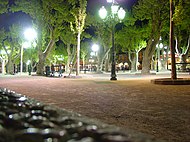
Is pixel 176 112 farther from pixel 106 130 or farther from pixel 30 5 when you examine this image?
pixel 30 5

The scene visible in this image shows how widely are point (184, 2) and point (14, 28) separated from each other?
2850cm

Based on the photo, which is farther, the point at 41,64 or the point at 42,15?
the point at 41,64

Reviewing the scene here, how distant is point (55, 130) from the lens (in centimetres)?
91

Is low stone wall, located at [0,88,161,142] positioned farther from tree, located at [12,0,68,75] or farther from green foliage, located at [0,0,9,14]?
green foliage, located at [0,0,9,14]

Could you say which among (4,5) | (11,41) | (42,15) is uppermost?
(4,5)

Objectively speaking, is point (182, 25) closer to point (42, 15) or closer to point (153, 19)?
point (153, 19)

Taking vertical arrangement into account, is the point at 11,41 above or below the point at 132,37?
below

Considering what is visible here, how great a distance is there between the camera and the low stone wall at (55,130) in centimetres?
81

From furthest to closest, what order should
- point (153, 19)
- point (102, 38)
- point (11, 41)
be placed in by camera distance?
point (11, 41) → point (102, 38) → point (153, 19)

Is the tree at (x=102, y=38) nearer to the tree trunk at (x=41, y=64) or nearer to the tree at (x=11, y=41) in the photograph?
the tree trunk at (x=41, y=64)

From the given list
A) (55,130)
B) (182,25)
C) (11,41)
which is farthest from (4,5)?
(55,130)

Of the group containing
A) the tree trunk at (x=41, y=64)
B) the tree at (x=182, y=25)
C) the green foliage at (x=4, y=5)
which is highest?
the green foliage at (x=4, y=5)

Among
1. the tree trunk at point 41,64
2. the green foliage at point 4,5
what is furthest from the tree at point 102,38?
the green foliage at point 4,5

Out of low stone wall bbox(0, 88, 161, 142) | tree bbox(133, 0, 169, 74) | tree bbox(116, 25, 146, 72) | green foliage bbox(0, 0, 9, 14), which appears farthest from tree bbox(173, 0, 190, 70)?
green foliage bbox(0, 0, 9, 14)
